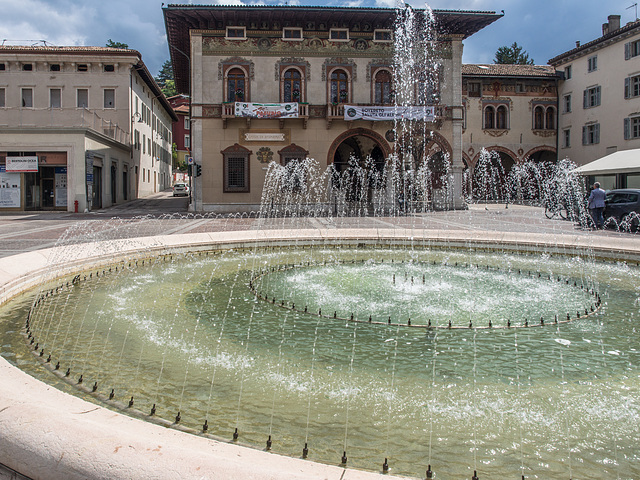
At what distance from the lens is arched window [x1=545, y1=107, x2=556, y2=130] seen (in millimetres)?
42719

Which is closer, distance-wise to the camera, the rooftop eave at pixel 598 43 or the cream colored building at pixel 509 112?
the rooftop eave at pixel 598 43

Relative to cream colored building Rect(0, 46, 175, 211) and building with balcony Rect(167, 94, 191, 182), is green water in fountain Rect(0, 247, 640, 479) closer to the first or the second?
cream colored building Rect(0, 46, 175, 211)

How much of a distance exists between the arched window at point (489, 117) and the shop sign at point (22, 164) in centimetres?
3243

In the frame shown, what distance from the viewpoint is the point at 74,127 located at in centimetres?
2630

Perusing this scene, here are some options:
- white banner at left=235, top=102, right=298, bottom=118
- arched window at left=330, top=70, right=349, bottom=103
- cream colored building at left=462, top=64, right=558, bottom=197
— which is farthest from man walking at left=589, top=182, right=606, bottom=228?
cream colored building at left=462, top=64, right=558, bottom=197

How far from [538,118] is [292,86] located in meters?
24.0

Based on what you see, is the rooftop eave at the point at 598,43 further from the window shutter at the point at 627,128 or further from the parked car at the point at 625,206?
the parked car at the point at 625,206

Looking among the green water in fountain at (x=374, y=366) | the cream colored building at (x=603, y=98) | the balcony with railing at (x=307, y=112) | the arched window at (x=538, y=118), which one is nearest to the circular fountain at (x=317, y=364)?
the green water in fountain at (x=374, y=366)

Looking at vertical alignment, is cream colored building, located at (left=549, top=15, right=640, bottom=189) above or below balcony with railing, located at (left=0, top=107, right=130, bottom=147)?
above

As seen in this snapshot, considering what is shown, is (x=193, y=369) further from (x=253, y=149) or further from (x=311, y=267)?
(x=253, y=149)

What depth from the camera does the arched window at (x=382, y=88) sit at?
29078mm

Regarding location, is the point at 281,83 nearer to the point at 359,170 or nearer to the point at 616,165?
the point at 359,170

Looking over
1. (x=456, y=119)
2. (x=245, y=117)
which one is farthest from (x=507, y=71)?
(x=245, y=117)

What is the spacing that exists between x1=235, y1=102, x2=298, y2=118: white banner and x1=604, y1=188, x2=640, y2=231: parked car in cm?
1588
